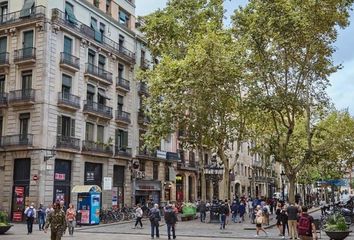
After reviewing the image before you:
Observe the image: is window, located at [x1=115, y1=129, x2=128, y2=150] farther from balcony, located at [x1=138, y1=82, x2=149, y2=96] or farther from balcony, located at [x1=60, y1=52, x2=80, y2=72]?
balcony, located at [x1=60, y1=52, x2=80, y2=72]

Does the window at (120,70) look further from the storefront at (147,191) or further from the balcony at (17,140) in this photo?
the balcony at (17,140)

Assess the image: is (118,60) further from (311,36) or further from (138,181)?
(311,36)

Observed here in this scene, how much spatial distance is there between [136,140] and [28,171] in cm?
1340

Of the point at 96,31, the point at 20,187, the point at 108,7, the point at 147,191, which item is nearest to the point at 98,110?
the point at 96,31

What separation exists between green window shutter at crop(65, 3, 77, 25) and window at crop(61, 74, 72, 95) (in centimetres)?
440

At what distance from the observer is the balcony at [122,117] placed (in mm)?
A: 41203

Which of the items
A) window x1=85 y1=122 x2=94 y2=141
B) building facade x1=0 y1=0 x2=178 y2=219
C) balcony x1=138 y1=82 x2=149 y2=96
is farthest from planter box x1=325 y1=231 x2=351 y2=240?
balcony x1=138 y1=82 x2=149 y2=96

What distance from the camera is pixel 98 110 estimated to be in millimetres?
38156

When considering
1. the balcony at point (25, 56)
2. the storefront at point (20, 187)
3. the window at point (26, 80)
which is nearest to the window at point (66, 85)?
the window at point (26, 80)

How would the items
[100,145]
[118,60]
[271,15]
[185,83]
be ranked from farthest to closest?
1. [118,60]
2. [100,145]
3. [185,83]
4. [271,15]

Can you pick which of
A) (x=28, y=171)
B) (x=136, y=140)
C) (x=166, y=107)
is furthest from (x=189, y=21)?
(x=28, y=171)

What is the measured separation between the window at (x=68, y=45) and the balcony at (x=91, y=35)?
820mm

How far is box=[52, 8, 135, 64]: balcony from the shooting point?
1353 inches

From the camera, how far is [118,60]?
42.0 meters
